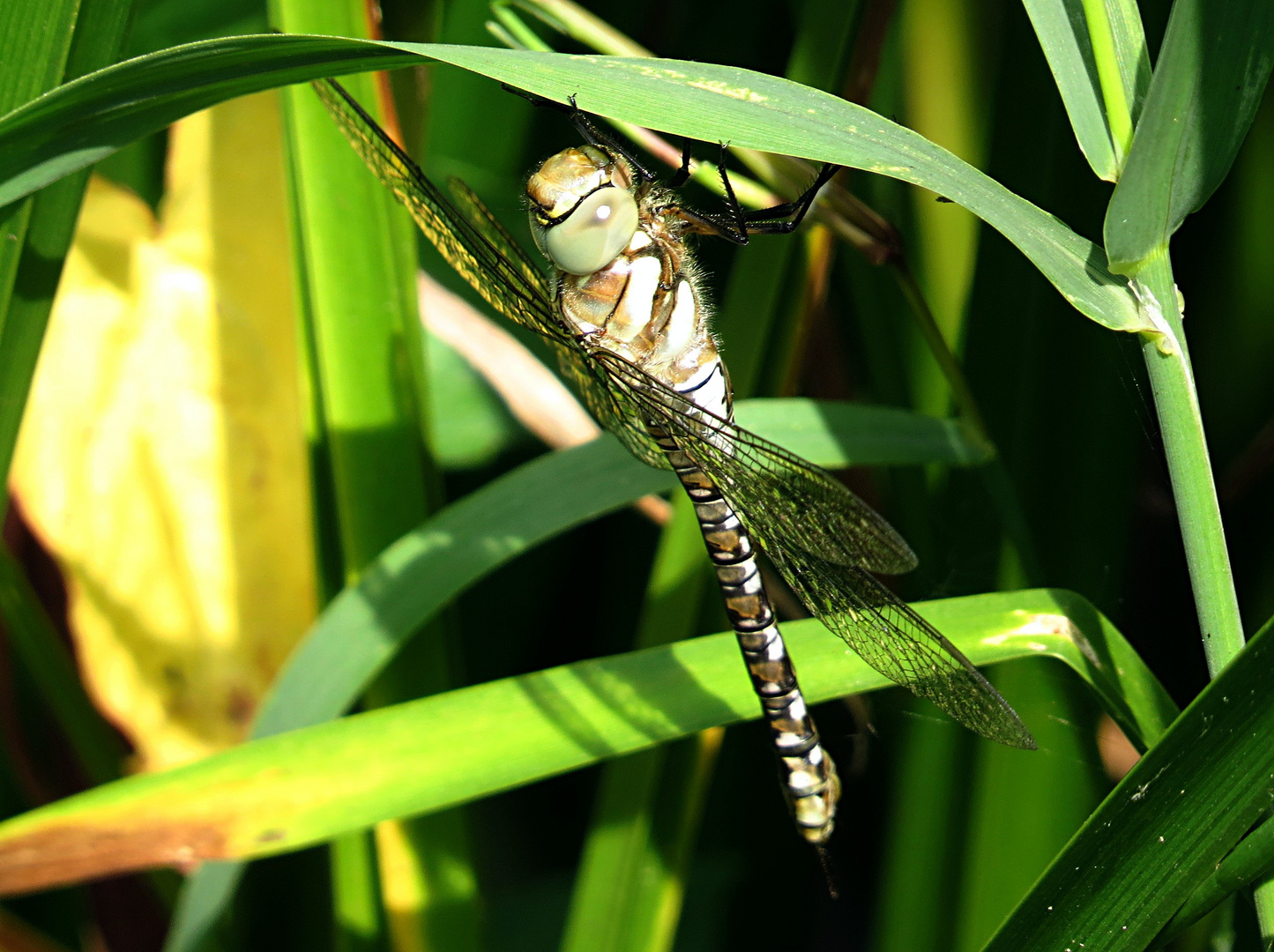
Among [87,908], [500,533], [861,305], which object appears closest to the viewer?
[500,533]

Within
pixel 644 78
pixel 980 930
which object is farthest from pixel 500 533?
pixel 980 930

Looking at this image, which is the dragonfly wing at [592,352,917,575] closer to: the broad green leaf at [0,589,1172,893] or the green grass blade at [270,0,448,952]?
the broad green leaf at [0,589,1172,893]

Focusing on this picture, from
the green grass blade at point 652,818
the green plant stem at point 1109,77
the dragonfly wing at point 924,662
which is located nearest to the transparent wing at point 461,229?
the green grass blade at point 652,818

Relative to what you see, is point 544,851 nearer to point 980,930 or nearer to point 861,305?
point 980,930

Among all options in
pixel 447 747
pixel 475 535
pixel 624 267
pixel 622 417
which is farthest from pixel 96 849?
pixel 624 267

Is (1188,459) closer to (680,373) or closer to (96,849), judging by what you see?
(680,373)
